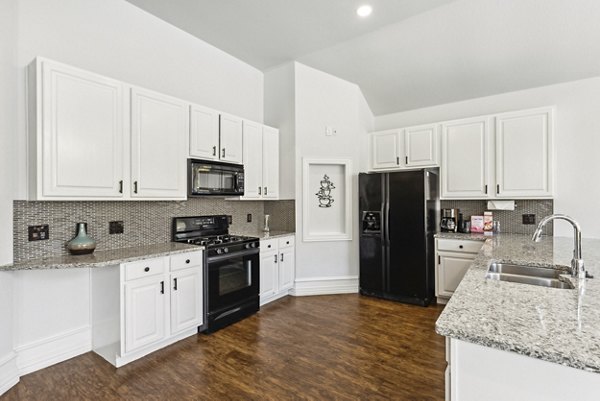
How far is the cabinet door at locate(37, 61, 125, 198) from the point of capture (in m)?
2.20

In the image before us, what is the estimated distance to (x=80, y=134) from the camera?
237 centimetres

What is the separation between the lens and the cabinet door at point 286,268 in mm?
4008

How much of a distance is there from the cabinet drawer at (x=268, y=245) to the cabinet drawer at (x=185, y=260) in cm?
90

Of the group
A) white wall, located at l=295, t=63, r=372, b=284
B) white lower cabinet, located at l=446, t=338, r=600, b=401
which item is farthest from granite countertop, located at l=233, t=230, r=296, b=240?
white lower cabinet, located at l=446, t=338, r=600, b=401

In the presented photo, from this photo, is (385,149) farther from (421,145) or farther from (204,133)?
(204,133)

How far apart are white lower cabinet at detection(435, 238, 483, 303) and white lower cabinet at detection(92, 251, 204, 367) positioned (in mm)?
2886

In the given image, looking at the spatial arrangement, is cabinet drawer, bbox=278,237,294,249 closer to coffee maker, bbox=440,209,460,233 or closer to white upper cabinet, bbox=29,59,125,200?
white upper cabinet, bbox=29,59,125,200

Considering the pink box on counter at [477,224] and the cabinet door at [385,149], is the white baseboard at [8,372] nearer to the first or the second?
the cabinet door at [385,149]

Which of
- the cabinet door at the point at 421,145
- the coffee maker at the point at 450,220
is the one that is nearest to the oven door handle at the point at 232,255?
the cabinet door at the point at 421,145

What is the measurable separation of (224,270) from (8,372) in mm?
1713

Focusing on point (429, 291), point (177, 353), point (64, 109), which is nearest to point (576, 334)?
point (177, 353)

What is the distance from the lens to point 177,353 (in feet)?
8.57

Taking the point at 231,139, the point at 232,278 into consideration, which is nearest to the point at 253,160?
the point at 231,139

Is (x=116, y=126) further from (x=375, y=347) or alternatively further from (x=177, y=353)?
(x=375, y=347)
